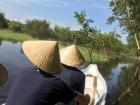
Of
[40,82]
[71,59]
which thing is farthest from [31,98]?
[71,59]

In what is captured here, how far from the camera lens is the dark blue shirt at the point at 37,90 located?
15.1ft

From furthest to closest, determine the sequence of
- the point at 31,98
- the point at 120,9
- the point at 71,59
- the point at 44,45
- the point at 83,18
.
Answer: the point at 120,9
the point at 83,18
the point at 71,59
the point at 44,45
the point at 31,98

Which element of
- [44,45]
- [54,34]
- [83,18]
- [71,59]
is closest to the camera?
[44,45]

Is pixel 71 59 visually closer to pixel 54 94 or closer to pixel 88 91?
pixel 54 94

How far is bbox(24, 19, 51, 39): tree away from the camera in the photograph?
112 metres

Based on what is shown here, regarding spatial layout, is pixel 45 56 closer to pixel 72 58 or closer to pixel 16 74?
pixel 72 58

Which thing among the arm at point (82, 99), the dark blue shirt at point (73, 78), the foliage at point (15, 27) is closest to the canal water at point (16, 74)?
the dark blue shirt at point (73, 78)

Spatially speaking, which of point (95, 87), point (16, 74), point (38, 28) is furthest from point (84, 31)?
point (38, 28)

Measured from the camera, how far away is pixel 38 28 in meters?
116

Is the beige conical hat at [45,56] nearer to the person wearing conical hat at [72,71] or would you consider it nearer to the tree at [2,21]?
the person wearing conical hat at [72,71]

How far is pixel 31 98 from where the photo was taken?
15.1 feet

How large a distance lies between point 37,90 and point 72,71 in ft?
5.91

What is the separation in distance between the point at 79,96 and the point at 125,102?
19.7 metres

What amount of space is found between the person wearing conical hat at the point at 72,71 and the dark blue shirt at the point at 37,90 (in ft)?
4.73
